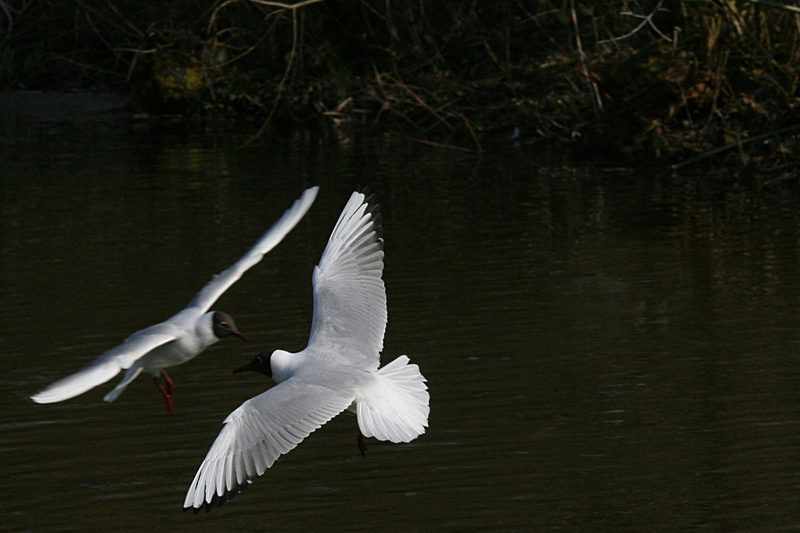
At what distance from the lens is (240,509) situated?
5.38 metres

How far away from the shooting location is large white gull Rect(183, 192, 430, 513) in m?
4.71

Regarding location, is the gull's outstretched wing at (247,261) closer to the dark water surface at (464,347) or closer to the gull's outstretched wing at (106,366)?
the gull's outstretched wing at (106,366)

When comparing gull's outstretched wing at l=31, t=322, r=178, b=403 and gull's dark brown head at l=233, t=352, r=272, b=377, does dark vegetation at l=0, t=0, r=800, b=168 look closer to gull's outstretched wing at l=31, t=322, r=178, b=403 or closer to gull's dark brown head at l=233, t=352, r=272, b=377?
gull's dark brown head at l=233, t=352, r=272, b=377

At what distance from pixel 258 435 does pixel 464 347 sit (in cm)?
299

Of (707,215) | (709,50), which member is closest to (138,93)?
(709,50)

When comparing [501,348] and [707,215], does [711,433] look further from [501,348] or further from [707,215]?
[707,215]

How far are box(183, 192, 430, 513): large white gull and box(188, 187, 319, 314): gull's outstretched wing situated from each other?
11.0 inches

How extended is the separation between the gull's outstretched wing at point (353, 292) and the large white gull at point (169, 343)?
332 mm

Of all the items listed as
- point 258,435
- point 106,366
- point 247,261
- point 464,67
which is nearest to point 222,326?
point 247,261

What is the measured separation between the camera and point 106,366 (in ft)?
16.8

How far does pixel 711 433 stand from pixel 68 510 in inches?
119

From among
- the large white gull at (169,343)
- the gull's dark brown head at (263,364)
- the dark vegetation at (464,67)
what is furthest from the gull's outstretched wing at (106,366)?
the dark vegetation at (464,67)

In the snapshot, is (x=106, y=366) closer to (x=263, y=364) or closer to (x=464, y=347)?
(x=263, y=364)

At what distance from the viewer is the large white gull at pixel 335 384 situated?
185 inches
